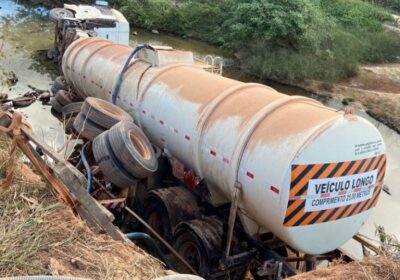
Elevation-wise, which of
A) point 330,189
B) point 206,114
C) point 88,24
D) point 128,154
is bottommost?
point 88,24

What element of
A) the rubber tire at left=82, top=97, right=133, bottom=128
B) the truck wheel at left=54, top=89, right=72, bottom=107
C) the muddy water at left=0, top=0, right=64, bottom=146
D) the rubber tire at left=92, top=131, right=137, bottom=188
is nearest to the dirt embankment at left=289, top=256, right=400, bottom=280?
the rubber tire at left=92, top=131, right=137, bottom=188

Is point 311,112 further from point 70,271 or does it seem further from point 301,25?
point 301,25

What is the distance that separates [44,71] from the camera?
17.3 metres

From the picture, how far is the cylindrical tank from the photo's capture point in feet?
18.1

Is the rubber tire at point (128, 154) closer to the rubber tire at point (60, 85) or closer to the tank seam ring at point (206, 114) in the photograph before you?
the tank seam ring at point (206, 114)

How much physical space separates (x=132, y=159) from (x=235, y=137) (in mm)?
1624

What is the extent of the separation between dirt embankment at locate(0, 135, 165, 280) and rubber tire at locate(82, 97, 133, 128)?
3.58 m

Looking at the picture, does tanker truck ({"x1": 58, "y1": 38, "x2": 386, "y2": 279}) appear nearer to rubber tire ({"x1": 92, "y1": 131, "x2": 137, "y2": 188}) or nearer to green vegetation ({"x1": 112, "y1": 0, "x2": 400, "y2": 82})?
rubber tire ({"x1": 92, "y1": 131, "x2": 137, "y2": 188})

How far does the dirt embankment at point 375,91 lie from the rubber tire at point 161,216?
457 inches

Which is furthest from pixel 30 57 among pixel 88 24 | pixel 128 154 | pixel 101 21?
pixel 128 154

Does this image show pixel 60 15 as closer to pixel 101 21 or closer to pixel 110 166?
pixel 101 21

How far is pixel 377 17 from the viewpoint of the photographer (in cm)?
2950

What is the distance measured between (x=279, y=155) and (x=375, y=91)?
15965mm

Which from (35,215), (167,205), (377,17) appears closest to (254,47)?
(377,17)
